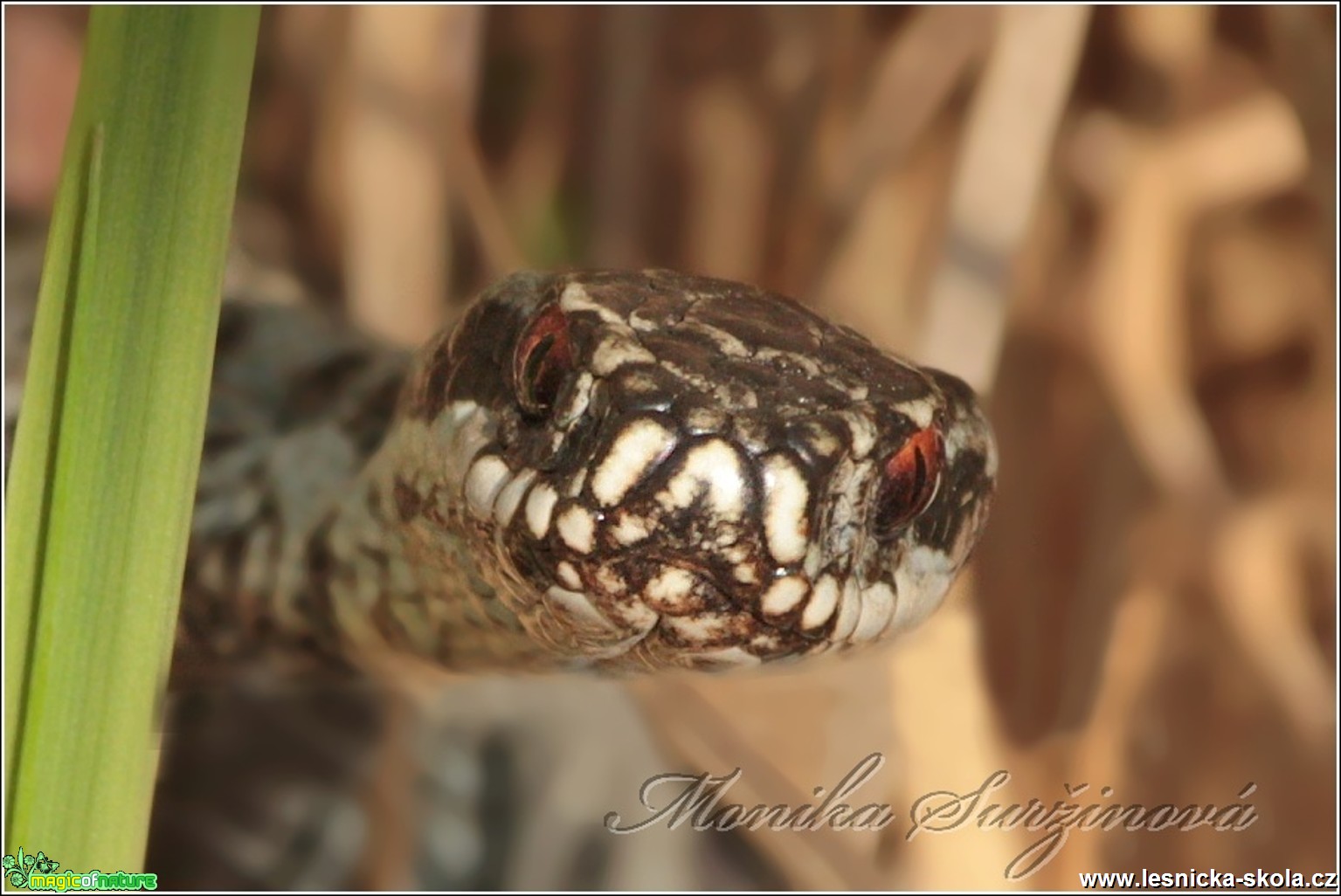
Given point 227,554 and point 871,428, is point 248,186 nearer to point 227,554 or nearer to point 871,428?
point 227,554

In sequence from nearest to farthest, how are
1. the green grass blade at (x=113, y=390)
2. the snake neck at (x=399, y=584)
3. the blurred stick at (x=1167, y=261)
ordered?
the green grass blade at (x=113, y=390) < the snake neck at (x=399, y=584) < the blurred stick at (x=1167, y=261)

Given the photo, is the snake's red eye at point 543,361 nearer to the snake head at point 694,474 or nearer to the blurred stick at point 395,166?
the snake head at point 694,474

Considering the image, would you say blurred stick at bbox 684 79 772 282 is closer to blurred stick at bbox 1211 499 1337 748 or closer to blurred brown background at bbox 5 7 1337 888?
blurred brown background at bbox 5 7 1337 888

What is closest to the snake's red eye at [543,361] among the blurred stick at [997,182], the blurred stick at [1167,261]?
the blurred stick at [997,182]

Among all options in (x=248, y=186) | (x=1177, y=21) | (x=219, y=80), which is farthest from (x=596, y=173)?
(x=219, y=80)

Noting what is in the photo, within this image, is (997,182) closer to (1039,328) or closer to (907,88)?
(907,88)

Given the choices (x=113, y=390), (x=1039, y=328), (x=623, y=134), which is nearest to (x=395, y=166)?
(x=623, y=134)
